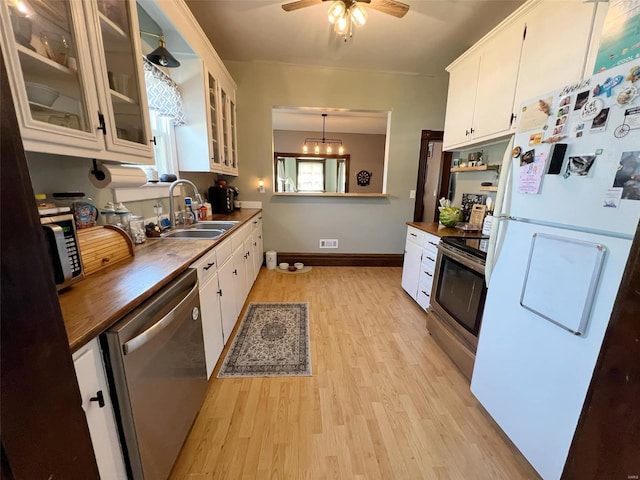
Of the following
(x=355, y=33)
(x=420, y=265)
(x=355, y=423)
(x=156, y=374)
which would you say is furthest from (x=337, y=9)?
(x=355, y=423)

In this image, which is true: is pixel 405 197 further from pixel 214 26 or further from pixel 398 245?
pixel 214 26

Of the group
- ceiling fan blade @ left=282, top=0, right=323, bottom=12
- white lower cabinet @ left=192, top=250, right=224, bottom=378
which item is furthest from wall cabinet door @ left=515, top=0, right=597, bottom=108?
white lower cabinet @ left=192, top=250, right=224, bottom=378

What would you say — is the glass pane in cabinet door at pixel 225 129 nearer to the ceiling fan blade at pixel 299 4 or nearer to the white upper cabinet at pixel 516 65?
the ceiling fan blade at pixel 299 4

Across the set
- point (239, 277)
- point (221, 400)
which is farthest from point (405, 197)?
point (221, 400)

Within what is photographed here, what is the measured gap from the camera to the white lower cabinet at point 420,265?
94.6 inches

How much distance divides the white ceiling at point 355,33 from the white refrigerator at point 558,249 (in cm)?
186

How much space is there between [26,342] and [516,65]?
283 cm

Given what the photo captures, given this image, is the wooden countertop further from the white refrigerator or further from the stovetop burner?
the white refrigerator

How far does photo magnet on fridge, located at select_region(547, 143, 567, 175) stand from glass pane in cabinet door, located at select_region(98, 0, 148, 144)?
1.96 meters

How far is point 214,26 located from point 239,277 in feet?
8.31

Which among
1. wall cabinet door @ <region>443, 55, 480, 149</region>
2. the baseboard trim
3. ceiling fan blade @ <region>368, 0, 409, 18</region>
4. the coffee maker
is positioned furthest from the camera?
the baseboard trim

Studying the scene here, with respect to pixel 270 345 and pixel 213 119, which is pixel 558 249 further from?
pixel 213 119

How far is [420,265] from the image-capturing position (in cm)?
262

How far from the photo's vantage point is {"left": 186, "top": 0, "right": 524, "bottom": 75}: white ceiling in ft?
7.46
